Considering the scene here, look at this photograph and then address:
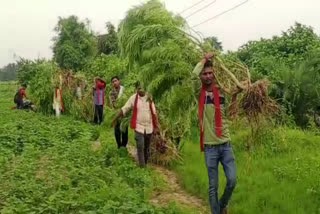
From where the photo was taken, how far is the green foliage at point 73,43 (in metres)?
44.1

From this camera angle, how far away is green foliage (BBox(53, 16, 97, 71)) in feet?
145

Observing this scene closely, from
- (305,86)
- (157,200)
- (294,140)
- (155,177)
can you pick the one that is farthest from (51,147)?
(305,86)

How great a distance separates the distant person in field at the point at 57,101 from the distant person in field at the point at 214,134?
14753 millimetres

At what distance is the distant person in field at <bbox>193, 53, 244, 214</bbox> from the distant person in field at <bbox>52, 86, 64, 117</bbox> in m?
14.8

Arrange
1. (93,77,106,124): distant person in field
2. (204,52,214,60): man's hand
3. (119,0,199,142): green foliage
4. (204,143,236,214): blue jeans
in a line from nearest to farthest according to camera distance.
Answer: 1. (204,143,236,214): blue jeans
2. (204,52,214,60): man's hand
3. (119,0,199,142): green foliage
4. (93,77,106,124): distant person in field

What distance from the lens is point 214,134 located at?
690 cm

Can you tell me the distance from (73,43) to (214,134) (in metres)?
40.4

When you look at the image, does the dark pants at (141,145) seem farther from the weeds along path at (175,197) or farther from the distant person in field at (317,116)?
the distant person in field at (317,116)

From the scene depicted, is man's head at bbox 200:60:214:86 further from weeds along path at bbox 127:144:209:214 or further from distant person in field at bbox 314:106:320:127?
distant person in field at bbox 314:106:320:127

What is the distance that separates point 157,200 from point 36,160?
286cm

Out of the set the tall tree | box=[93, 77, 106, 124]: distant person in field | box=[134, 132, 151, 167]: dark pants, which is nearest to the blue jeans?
box=[134, 132, 151, 167]: dark pants

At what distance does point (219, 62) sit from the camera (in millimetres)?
7266

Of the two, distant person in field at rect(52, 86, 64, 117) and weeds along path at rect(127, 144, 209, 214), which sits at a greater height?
distant person in field at rect(52, 86, 64, 117)

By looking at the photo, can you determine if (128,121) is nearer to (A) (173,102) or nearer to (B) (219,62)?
(A) (173,102)
